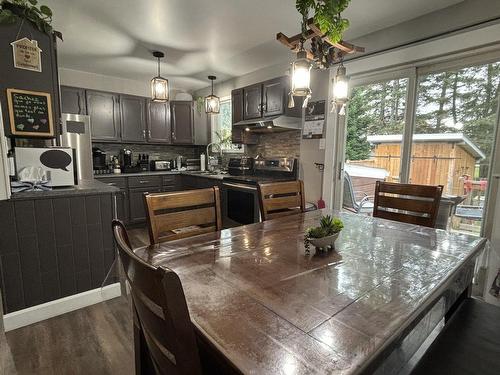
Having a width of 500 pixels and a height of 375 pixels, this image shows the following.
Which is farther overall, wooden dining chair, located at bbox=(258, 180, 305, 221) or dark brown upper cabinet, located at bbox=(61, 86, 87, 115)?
dark brown upper cabinet, located at bbox=(61, 86, 87, 115)

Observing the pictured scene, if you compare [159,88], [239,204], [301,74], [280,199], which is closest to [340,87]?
[301,74]

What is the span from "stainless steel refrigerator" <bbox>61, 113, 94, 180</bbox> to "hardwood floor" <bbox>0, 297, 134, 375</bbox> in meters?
2.30

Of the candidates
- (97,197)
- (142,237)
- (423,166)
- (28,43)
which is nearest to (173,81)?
(142,237)

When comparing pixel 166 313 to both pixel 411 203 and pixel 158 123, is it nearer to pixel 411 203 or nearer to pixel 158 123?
pixel 411 203

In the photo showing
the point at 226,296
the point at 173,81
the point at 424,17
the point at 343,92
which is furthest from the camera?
the point at 173,81

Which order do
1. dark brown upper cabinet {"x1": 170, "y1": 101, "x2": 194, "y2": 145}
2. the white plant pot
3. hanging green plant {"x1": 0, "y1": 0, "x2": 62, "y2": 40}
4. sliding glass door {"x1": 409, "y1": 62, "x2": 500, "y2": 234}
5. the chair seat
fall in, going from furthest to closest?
dark brown upper cabinet {"x1": 170, "y1": 101, "x2": 194, "y2": 145} < sliding glass door {"x1": 409, "y1": 62, "x2": 500, "y2": 234} < hanging green plant {"x1": 0, "y1": 0, "x2": 62, "y2": 40} < the white plant pot < the chair seat

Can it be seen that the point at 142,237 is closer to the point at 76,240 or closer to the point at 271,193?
the point at 76,240

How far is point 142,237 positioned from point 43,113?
7.36 ft

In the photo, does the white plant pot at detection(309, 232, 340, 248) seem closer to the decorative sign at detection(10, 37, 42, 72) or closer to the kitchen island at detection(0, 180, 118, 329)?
the kitchen island at detection(0, 180, 118, 329)

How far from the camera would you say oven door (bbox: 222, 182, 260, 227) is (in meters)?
3.26

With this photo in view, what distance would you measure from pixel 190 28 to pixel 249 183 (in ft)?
5.88

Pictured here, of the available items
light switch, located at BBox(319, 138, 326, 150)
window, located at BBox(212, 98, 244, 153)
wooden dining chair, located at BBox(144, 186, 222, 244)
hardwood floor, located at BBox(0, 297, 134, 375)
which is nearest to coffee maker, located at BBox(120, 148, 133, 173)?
window, located at BBox(212, 98, 244, 153)

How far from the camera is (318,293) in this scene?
32.9 inches

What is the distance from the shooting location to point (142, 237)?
3.81m
